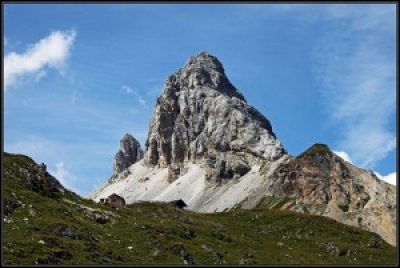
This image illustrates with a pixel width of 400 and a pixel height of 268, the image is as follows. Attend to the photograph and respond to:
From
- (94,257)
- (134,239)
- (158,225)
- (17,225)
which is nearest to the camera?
(94,257)

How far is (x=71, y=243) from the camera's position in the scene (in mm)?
83125

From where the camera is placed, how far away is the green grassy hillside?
8050cm

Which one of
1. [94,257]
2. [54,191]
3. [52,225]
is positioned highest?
[54,191]

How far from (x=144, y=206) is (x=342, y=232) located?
48504 millimetres

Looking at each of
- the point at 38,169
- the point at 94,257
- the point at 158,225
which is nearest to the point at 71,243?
the point at 94,257

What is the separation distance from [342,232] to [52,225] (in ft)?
267

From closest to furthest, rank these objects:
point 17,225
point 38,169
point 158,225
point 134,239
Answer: point 17,225 → point 134,239 → point 158,225 → point 38,169

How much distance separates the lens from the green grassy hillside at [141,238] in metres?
80.5

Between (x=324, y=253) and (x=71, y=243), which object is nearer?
(x=71, y=243)

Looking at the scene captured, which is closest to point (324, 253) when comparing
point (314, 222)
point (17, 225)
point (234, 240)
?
point (234, 240)

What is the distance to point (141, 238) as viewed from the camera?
317 feet

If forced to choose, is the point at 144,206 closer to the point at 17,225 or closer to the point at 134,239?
the point at 134,239

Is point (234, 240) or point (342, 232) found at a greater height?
point (342, 232)

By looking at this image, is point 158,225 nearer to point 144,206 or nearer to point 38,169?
point 38,169
